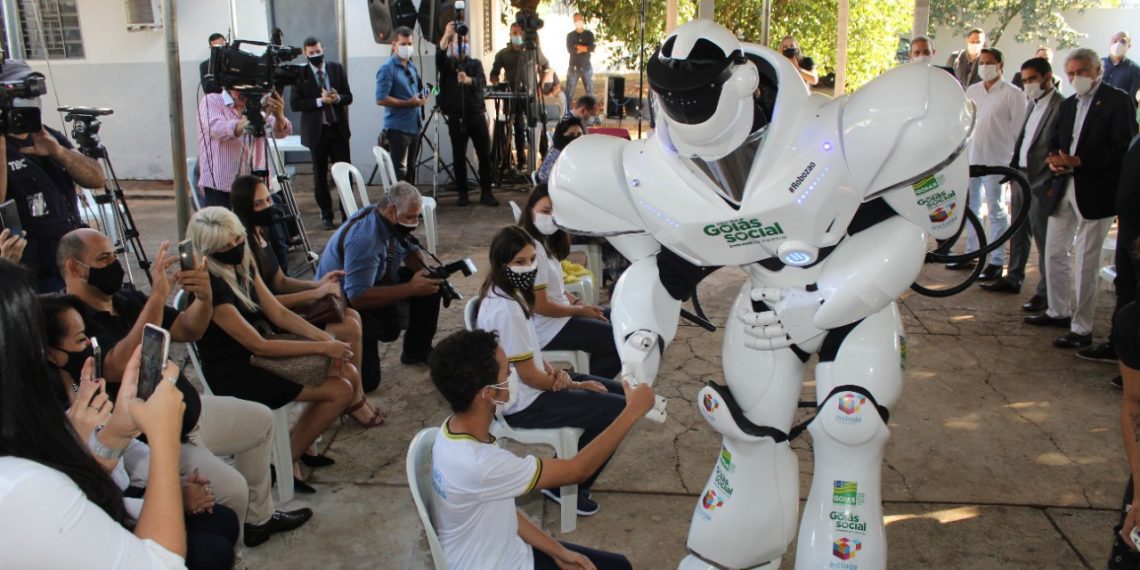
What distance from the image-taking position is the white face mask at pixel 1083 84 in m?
4.93

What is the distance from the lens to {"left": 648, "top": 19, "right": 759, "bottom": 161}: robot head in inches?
Result: 93.7

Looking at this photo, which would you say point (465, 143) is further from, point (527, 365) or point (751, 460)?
point (751, 460)

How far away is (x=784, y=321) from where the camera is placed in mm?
2525

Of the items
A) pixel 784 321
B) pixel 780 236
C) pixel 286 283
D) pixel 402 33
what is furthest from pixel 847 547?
pixel 402 33

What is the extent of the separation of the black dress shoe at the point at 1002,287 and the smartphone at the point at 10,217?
5.59m

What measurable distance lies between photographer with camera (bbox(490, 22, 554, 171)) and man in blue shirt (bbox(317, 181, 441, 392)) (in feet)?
16.7

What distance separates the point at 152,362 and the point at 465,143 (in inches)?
261

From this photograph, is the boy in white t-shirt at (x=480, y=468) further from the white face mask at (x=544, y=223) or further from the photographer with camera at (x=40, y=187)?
the photographer with camera at (x=40, y=187)

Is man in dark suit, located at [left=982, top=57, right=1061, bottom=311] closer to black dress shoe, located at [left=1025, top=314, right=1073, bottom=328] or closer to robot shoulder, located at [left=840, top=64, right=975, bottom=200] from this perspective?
black dress shoe, located at [left=1025, top=314, right=1073, bottom=328]

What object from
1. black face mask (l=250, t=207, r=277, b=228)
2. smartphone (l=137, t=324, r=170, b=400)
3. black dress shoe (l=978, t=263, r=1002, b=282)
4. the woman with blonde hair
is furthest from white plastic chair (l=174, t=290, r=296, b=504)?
black dress shoe (l=978, t=263, r=1002, b=282)

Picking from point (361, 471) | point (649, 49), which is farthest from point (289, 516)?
point (649, 49)

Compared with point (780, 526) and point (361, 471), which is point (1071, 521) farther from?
point (361, 471)

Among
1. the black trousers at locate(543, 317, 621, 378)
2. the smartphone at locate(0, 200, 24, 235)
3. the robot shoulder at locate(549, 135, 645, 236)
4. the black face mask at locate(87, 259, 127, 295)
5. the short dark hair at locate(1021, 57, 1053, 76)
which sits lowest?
the black trousers at locate(543, 317, 621, 378)

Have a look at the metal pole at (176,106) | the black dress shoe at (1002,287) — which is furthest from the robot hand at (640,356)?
the black dress shoe at (1002,287)
